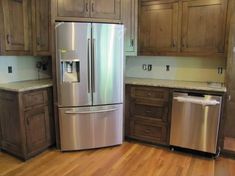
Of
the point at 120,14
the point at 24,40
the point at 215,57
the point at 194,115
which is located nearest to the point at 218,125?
the point at 194,115

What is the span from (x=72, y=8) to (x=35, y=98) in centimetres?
129

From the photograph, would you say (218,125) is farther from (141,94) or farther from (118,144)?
(118,144)

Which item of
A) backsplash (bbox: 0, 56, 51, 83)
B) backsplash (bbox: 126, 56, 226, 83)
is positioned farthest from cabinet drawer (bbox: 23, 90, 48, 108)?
backsplash (bbox: 126, 56, 226, 83)

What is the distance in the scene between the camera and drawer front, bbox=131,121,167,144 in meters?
3.14

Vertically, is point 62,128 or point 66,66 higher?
point 66,66

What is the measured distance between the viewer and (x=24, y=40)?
2877 mm

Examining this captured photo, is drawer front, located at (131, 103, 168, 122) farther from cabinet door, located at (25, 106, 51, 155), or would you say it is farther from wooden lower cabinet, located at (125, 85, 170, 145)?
cabinet door, located at (25, 106, 51, 155)

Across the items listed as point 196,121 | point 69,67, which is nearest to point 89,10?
point 69,67

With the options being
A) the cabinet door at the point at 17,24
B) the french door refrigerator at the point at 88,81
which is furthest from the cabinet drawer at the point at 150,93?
the cabinet door at the point at 17,24

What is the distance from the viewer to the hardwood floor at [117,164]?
2508 mm

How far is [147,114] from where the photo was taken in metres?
3.21

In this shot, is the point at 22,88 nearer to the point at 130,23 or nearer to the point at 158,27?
the point at 130,23

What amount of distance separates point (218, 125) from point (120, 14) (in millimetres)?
2042

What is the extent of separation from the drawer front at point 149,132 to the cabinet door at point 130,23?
3.84 ft
